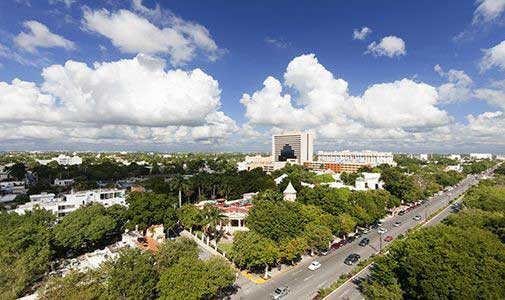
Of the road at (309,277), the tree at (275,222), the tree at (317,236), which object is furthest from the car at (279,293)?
the tree at (317,236)

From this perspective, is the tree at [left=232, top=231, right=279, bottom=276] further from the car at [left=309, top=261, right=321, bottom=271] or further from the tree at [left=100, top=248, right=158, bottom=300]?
the tree at [left=100, top=248, right=158, bottom=300]

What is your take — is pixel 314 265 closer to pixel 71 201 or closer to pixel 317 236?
pixel 317 236

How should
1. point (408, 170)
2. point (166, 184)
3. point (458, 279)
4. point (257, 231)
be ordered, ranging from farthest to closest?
1. point (408, 170)
2. point (166, 184)
3. point (257, 231)
4. point (458, 279)

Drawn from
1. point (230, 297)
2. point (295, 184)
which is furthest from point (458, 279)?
point (295, 184)

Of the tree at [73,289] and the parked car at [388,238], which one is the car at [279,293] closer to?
the tree at [73,289]

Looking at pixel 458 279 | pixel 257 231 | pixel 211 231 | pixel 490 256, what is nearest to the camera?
pixel 458 279

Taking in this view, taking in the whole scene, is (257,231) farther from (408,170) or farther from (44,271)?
(408,170)

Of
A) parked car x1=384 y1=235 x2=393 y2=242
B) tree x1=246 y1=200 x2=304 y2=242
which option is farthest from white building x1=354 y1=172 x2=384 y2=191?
tree x1=246 y1=200 x2=304 y2=242
